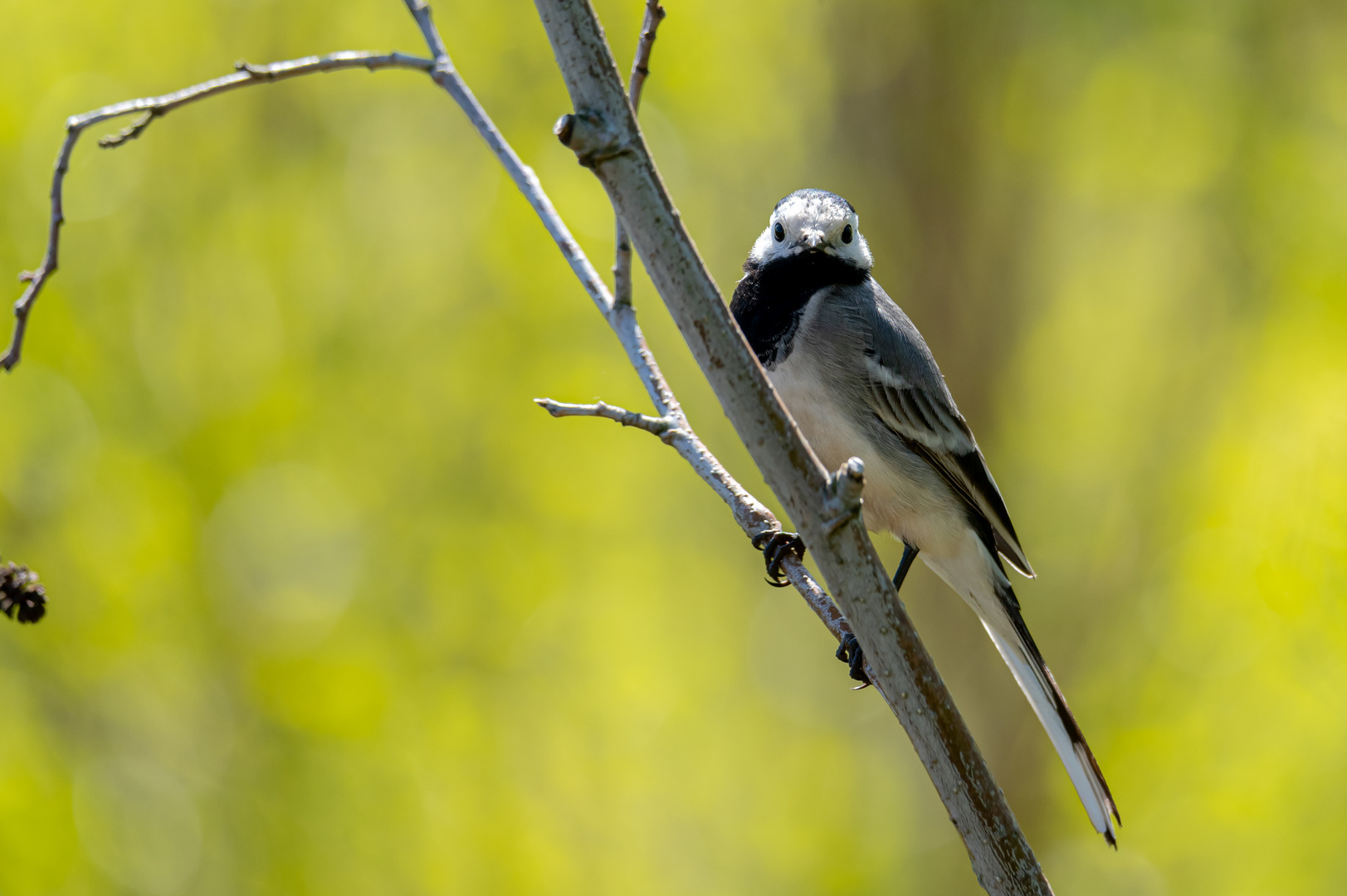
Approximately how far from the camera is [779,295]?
2.32 meters

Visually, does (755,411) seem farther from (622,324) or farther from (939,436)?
(939,436)

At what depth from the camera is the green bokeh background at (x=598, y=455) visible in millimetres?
3771

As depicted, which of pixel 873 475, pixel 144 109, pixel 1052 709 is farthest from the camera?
pixel 873 475

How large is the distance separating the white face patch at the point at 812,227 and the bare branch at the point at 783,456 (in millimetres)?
1311

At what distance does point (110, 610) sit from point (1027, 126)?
4.24 metres

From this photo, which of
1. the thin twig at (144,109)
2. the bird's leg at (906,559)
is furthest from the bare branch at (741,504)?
the bird's leg at (906,559)

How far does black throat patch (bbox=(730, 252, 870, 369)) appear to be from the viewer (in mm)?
2232

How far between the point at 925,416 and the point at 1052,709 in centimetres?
71

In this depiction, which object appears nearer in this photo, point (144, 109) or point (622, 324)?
point (144, 109)

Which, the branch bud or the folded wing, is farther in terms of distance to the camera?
the folded wing

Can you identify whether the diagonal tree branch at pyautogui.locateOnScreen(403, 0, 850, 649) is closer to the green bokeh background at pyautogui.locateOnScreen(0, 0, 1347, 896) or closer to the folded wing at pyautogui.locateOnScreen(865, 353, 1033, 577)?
the folded wing at pyautogui.locateOnScreen(865, 353, 1033, 577)

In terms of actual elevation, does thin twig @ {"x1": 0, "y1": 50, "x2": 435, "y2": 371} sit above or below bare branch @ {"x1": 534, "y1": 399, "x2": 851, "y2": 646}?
above

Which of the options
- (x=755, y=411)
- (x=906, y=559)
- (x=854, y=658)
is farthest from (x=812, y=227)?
(x=755, y=411)

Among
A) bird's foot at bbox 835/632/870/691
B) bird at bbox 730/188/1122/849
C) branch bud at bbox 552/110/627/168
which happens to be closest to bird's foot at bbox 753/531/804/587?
bird's foot at bbox 835/632/870/691
